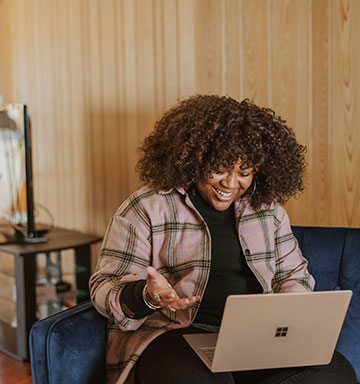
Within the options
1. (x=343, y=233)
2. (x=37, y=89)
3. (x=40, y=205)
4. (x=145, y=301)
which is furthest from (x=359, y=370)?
(x=37, y=89)

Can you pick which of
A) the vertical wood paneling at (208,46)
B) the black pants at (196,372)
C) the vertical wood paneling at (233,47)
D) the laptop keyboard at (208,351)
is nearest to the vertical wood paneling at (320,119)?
the vertical wood paneling at (233,47)

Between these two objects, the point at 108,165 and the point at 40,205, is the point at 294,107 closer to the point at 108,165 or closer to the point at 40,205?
the point at 108,165

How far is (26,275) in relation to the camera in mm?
2402

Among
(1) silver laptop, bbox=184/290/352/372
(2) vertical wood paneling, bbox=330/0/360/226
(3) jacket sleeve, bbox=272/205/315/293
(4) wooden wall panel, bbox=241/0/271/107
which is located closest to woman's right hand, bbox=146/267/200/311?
(1) silver laptop, bbox=184/290/352/372

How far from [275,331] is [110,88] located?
1.85 m

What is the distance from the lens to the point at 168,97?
2.37 metres

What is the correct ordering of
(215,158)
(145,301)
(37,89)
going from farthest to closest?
1. (37,89)
2. (215,158)
3. (145,301)

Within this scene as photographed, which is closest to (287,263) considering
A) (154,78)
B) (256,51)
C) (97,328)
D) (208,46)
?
(97,328)

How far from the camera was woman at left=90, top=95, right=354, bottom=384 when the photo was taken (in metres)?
1.41

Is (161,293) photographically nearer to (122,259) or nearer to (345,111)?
(122,259)

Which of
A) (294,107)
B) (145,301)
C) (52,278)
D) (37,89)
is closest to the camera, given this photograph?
(145,301)

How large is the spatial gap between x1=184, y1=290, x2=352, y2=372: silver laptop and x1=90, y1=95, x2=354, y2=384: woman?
139 millimetres

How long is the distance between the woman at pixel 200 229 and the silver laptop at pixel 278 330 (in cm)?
14

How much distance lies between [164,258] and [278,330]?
1.50 feet
